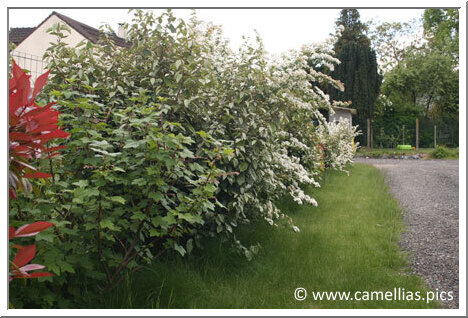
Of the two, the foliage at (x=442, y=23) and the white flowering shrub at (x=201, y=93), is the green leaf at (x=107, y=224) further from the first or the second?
the foliage at (x=442, y=23)

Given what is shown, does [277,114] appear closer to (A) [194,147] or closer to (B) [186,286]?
(A) [194,147]

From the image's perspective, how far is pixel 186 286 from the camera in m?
2.41

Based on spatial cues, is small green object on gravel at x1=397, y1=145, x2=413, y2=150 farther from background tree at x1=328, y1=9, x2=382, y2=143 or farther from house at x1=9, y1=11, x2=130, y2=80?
Result: house at x1=9, y1=11, x2=130, y2=80

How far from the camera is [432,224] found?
165 inches

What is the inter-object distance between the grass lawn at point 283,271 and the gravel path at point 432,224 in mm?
148

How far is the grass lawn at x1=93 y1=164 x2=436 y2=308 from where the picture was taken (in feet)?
7.57

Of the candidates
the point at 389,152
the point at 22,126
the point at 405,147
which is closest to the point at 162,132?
the point at 22,126

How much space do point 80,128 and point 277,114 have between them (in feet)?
4.88

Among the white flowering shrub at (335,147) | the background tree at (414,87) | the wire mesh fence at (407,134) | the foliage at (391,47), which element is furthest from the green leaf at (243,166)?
the foliage at (391,47)

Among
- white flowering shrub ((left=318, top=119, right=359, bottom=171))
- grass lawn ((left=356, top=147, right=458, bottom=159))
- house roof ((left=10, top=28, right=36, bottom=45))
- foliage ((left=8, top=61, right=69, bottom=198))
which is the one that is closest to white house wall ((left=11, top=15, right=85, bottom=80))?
house roof ((left=10, top=28, right=36, bottom=45))

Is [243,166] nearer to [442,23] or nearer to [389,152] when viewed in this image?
[442,23]

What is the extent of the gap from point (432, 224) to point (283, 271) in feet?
7.53

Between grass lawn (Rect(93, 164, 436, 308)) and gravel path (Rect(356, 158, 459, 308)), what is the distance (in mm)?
148

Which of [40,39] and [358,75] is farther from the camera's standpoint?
[358,75]
